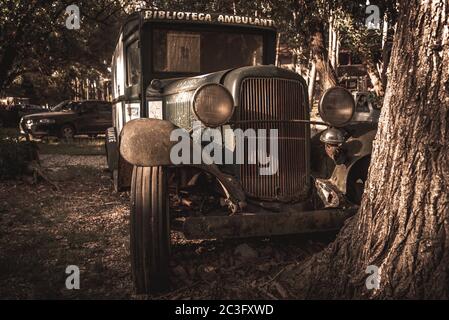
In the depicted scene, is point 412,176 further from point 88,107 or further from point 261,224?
point 88,107

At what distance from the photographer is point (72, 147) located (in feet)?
40.8

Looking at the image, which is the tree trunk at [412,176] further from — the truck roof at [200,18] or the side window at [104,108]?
the side window at [104,108]

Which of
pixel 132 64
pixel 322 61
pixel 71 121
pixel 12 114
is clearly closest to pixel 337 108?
pixel 132 64

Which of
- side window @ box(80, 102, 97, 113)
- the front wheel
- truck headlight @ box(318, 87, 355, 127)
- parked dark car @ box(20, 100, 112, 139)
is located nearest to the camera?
the front wheel

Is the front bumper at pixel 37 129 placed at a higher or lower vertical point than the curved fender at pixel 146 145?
higher

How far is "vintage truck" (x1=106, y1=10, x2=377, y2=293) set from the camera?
2947mm

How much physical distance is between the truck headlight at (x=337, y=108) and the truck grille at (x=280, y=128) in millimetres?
164

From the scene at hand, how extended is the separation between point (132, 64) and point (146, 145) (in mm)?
2273

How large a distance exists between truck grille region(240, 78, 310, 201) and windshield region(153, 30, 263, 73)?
1362 mm

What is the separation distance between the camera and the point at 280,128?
3521mm

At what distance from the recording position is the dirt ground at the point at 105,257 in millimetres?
2924

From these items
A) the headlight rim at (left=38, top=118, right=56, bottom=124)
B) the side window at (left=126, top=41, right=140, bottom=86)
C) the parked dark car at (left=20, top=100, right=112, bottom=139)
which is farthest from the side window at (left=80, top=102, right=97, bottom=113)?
the side window at (left=126, top=41, right=140, bottom=86)

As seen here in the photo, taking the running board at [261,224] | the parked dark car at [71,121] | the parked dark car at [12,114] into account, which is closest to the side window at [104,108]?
the parked dark car at [71,121]

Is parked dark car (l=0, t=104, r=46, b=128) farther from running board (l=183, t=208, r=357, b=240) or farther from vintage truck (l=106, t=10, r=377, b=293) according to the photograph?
running board (l=183, t=208, r=357, b=240)
